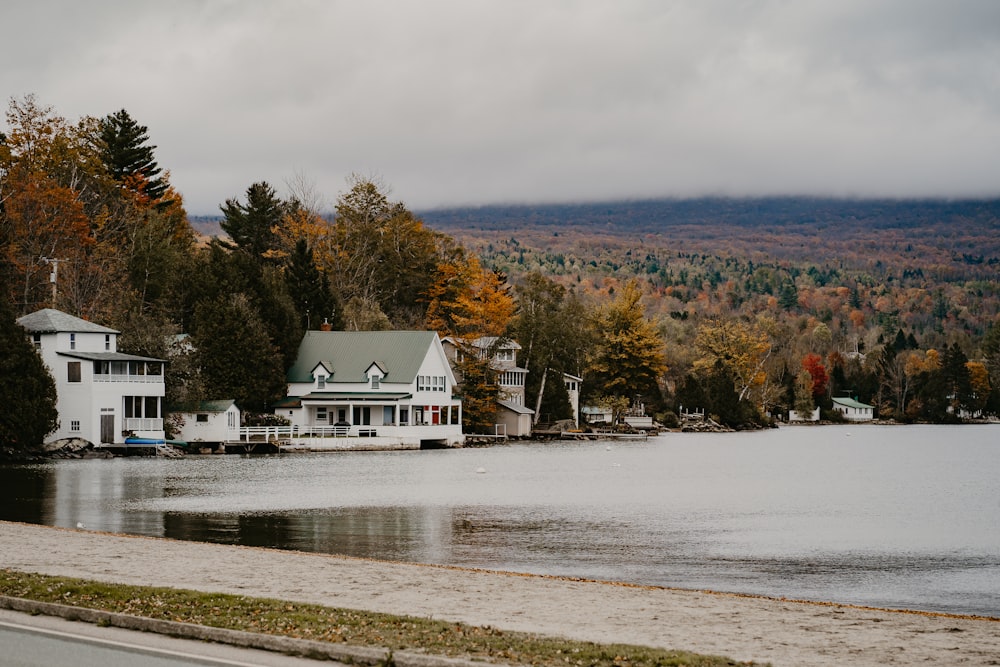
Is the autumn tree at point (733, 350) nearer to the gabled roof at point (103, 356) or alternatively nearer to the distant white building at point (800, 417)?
the distant white building at point (800, 417)

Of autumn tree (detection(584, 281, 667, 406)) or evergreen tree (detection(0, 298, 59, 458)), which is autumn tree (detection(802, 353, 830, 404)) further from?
evergreen tree (detection(0, 298, 59, 458))

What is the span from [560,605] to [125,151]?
103015 mm

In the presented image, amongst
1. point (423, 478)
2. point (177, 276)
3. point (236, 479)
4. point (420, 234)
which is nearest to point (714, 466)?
point (423, 478)

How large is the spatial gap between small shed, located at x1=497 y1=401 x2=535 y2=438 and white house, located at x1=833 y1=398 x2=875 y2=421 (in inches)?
3881

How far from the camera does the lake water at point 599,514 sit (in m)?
27.2

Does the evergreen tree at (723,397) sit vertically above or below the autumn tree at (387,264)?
below

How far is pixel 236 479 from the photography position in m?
56.9

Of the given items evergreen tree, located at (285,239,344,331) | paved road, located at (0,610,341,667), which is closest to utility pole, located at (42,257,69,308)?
evergreen tree, located at (285,239,344,331)

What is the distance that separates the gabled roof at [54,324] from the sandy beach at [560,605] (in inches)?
2010

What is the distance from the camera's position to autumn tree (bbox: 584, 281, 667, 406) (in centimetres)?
12212

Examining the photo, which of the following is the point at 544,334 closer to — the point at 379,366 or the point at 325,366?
the point at 379,366

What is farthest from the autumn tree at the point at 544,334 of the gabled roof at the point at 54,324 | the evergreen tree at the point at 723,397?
the gabled roof at the point at 54,324

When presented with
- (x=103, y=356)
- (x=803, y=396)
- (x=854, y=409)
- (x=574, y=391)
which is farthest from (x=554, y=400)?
(x=854, y=409)

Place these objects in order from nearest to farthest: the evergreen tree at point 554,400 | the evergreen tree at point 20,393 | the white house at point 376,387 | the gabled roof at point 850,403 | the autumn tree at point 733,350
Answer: the evergreen tree at point 20,393 < the white house at point 376,387 < the evergreen tree at point 554,400 < the autumn tree at point 733,350 < the gabled roof at point 850,403
